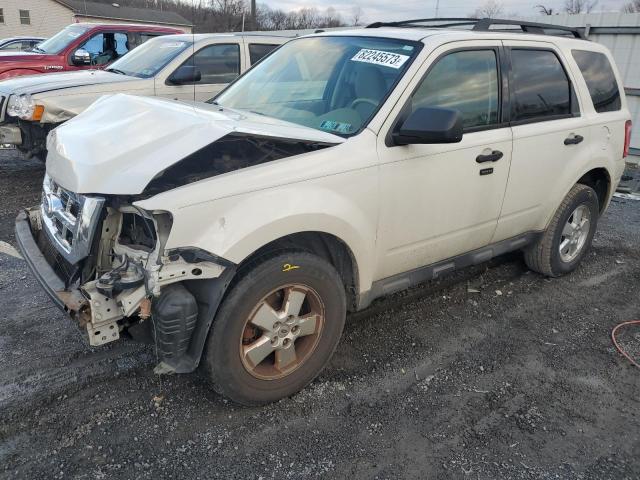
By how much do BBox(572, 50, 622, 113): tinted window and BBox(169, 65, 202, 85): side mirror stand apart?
429 cm

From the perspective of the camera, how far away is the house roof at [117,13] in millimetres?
41438

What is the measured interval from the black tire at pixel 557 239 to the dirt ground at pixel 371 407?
575mm

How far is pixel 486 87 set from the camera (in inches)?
143

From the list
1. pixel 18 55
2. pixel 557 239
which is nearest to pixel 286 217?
Result: pixel 557 239

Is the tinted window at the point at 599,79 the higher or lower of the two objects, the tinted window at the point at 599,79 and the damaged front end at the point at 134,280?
the higher

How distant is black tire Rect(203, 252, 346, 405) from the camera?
8.34ft

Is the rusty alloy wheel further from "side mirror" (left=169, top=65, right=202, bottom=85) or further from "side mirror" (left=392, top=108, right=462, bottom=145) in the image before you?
"side mirror" (left=169, top=65, right=202, bottom=85)

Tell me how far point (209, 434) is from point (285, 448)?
15.9 inches

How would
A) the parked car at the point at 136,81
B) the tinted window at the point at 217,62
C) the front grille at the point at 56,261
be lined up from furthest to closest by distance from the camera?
the tinted window at the point at 217,62 → the parked car at the point at 136,81 → the front grille at the point at 56,261

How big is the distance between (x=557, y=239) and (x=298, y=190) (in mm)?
2889

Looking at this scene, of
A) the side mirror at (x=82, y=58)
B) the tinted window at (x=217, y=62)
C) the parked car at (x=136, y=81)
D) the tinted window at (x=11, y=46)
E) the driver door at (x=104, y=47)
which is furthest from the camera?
the tinted window at (x=11, y=46)

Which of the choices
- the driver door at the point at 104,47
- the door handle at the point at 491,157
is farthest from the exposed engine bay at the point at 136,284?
the driver door at the point at 104,47

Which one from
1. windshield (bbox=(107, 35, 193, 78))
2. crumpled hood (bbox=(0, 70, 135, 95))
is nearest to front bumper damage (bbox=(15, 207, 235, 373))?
crumpled hood (bbox=(0, 70, 135, 95))

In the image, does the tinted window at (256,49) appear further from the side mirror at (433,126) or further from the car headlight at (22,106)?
the side mirror at (433,126)
